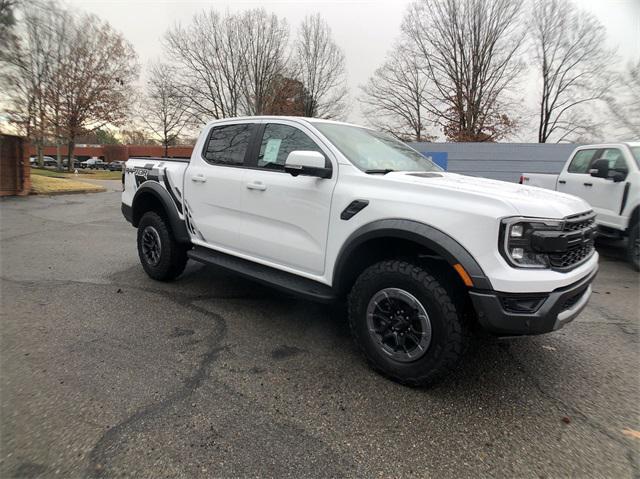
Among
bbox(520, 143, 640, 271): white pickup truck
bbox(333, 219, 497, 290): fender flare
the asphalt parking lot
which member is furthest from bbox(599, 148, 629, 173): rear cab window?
bbox(333, 219, 497, 290): fender flare

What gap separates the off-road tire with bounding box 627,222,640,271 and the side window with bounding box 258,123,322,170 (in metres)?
5.64

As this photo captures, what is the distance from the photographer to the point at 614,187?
6590mm

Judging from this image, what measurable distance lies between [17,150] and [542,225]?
17.0 metres

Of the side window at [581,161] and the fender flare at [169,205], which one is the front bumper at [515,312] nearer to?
the fender flare at [169,205]

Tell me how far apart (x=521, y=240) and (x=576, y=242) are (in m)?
0.54

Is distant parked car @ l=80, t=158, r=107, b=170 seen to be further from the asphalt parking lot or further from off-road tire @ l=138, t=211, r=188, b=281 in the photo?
the asphalt parking lot

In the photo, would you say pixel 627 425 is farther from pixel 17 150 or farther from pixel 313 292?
pixel 17 150

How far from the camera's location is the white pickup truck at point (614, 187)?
20.4ft

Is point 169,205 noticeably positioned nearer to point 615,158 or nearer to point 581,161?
point 615,158

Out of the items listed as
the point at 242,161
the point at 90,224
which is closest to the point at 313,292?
the point at 242,161

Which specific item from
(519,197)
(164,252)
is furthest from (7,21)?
(519,197)

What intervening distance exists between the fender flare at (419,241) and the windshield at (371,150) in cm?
57

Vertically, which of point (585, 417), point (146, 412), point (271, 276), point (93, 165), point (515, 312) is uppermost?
point (93, 165)

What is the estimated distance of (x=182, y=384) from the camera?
2.75m
